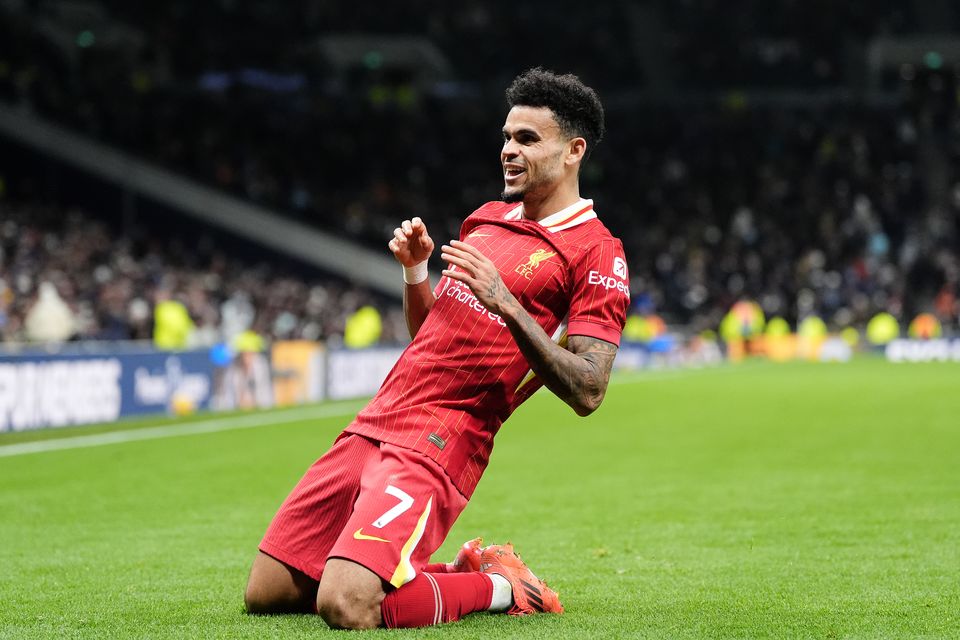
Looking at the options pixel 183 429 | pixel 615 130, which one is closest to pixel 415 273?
pixel 183 429

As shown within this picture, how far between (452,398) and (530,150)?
1002 millimetres

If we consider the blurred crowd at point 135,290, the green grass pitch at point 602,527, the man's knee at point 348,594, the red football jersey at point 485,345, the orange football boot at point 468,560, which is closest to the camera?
the man's knee at point 348,594

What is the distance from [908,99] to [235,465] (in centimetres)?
3657

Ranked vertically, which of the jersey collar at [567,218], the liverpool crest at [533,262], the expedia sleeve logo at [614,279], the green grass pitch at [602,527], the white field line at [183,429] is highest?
the jersey collar at [567,218]

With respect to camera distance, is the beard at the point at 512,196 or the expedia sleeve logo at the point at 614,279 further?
the beard at the point at 512,196

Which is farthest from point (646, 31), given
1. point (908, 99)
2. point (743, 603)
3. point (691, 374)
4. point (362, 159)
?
point (743, 603)

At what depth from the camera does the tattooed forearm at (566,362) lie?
4.64 metres

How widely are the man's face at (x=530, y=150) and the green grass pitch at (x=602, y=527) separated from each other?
67.5 inches

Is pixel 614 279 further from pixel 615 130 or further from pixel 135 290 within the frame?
pixel 615 130

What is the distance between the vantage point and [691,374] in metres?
31.3

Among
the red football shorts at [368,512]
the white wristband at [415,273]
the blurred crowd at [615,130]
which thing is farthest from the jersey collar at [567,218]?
the blurred crowd at [615,130]

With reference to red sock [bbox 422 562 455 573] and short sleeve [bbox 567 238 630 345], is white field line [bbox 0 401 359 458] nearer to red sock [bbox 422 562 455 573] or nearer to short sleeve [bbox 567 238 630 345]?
red sock [bbox 422 562 455 573]

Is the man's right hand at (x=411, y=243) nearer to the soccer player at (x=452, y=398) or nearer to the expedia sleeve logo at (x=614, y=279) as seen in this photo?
the soccer player at (x=452, y=398)

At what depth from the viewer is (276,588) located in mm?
5285
